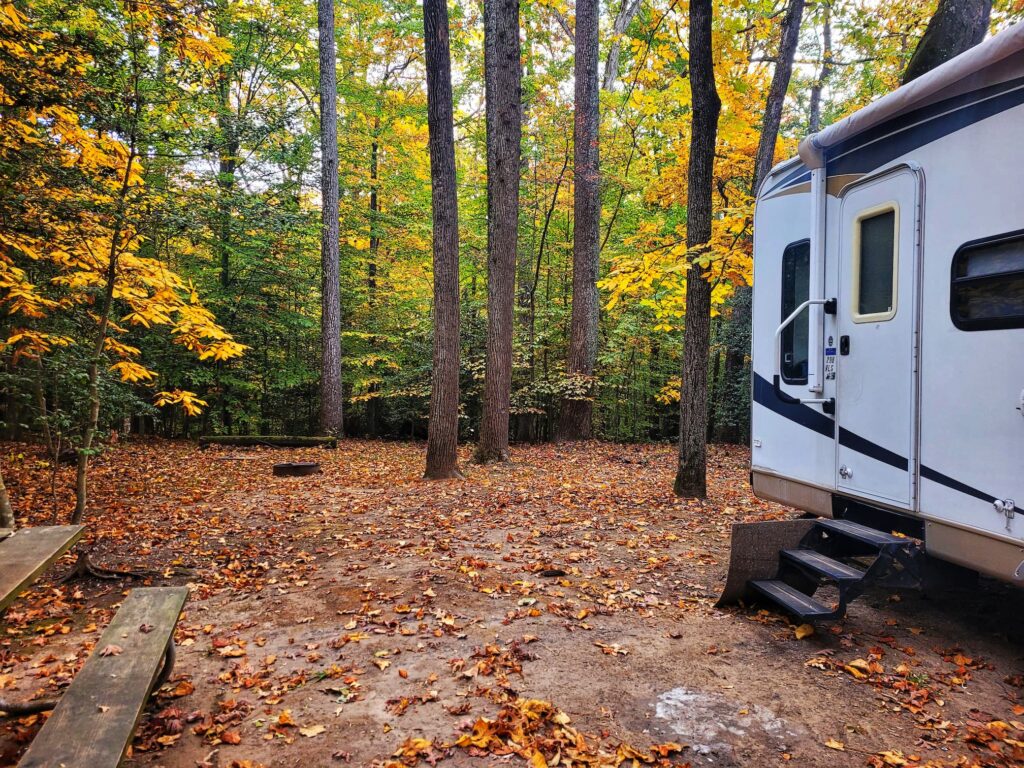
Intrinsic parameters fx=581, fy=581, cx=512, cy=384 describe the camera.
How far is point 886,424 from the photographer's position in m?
3.87

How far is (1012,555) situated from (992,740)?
0.94m

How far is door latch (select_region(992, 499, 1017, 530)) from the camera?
10.1 feet

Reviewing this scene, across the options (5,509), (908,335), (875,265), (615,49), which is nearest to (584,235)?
(615,49)

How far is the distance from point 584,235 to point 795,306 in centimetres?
979

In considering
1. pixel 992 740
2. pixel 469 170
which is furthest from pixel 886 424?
pixel 469 170

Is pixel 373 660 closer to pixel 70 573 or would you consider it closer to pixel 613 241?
pixel 70 573

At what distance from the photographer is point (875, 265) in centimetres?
403

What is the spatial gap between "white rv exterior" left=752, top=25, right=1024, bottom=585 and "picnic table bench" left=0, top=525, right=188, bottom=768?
4241mm

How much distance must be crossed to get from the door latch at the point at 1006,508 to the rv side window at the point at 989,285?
934 millimetres

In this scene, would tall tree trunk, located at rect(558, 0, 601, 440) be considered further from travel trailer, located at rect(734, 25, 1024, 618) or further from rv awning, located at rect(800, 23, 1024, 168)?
rv awning, located at rect(800, 23, 1024, 168)

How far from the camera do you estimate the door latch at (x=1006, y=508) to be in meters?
3.06

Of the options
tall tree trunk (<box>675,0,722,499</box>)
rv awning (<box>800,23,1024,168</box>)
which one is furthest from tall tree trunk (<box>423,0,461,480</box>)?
rv awning (<box>800,23,1024,168</box>)

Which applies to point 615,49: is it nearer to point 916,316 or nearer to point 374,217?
point 374,217

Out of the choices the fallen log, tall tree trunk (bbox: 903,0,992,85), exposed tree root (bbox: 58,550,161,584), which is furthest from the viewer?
the fallen log
